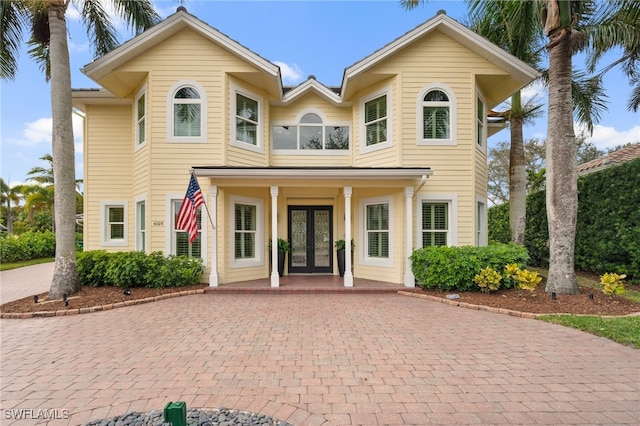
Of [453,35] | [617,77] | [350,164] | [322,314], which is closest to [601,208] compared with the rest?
[617,77]

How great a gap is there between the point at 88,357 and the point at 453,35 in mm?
11180

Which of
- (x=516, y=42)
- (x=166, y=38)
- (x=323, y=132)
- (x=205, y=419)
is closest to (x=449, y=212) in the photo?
(x=323, y=132)

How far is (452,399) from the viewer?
299 cm

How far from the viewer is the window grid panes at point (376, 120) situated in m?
9.17

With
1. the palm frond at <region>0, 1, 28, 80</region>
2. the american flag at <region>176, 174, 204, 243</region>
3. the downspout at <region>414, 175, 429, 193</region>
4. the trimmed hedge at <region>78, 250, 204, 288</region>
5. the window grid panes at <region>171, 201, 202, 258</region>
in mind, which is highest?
the palm frond at <region>0, 1, 28, 80</region>

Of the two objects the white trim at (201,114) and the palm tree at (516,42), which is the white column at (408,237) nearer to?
the palm tree at (516,42)

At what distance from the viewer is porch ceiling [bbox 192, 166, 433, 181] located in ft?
25.4

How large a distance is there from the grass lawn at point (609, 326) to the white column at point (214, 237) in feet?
24.9

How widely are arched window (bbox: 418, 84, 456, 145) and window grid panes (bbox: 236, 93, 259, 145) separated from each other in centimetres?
512

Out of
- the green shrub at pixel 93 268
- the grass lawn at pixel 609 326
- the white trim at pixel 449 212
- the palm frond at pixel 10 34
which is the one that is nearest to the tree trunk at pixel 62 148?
the green shrub at pixel 93 268

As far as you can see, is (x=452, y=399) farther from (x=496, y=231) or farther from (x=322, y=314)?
(x=496, y=231)

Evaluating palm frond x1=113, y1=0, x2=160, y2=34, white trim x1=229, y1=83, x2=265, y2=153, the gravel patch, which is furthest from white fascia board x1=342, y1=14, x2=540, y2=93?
the gravel patch

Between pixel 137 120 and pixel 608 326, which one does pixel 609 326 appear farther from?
pixel 137 120

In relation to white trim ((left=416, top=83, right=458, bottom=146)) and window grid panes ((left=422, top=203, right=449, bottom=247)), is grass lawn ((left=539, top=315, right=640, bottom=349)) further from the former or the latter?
white trim ((left=416, top=83, right=458, bottom=146))
